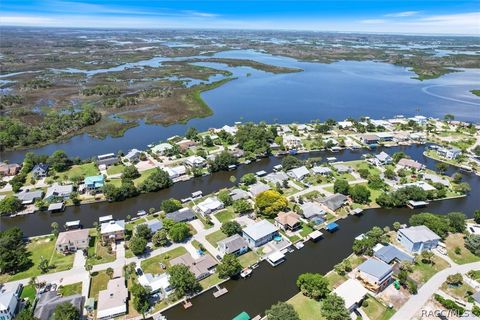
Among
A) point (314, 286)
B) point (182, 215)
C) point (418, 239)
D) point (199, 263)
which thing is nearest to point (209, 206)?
point (182, 215)

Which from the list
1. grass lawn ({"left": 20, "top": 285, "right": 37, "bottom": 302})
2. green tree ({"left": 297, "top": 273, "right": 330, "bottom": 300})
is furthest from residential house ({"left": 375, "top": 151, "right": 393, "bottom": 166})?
grass lawn ({"left": 20, "top": 285, "right": 37, "bottom": 302})

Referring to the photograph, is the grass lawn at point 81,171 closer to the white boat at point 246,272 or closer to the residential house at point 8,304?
the residential house at point 8,304

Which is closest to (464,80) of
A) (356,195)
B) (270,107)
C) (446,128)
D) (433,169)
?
(446,128)

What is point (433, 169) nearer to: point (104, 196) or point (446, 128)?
point (446, 128)

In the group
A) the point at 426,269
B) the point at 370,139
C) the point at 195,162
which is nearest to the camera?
the point at 426,269

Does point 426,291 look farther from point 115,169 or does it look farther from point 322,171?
point 115,169
